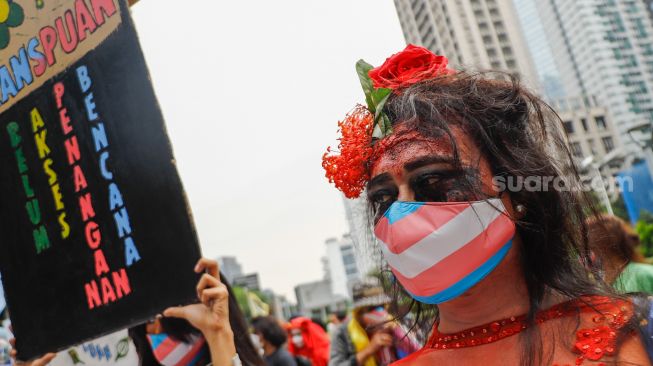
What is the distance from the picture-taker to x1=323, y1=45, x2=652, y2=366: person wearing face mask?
1384 mm

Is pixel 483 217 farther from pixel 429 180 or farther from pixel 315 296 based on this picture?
pixel 315 296

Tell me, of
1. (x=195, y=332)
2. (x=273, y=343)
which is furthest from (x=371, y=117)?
(x=273, y=343)

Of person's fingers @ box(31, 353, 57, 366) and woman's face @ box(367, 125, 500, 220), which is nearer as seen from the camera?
woman's face @ box(367, 125, 500, 220)

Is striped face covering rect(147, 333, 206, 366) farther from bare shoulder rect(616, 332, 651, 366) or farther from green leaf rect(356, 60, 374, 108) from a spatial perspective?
bare shoulder rect(616, 332, 651, 366)

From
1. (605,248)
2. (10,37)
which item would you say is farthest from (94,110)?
(605,248)

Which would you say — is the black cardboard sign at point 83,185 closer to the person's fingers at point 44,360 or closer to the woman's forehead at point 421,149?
the person's fingers at point 44,360

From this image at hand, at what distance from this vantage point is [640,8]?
93.0m

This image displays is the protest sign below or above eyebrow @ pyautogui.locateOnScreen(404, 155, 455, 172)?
below

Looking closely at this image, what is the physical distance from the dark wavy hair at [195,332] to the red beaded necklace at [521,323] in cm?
131

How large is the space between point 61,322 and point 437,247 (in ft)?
5.61

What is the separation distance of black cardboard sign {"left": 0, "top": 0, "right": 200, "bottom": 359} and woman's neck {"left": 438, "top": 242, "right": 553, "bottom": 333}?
2.96 ft

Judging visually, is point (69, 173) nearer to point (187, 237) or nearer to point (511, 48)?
point (187, 237)

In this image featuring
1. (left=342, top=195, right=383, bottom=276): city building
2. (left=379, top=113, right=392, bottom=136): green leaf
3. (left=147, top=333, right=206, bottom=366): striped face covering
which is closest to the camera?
(left=379, top=113, right=392, bottom=136): green leaf

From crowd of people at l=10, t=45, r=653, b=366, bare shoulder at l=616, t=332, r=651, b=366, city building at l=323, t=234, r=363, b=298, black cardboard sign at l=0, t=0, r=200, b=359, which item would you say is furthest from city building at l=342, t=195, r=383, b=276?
city building at l=323, t=234, r=363, b=298
